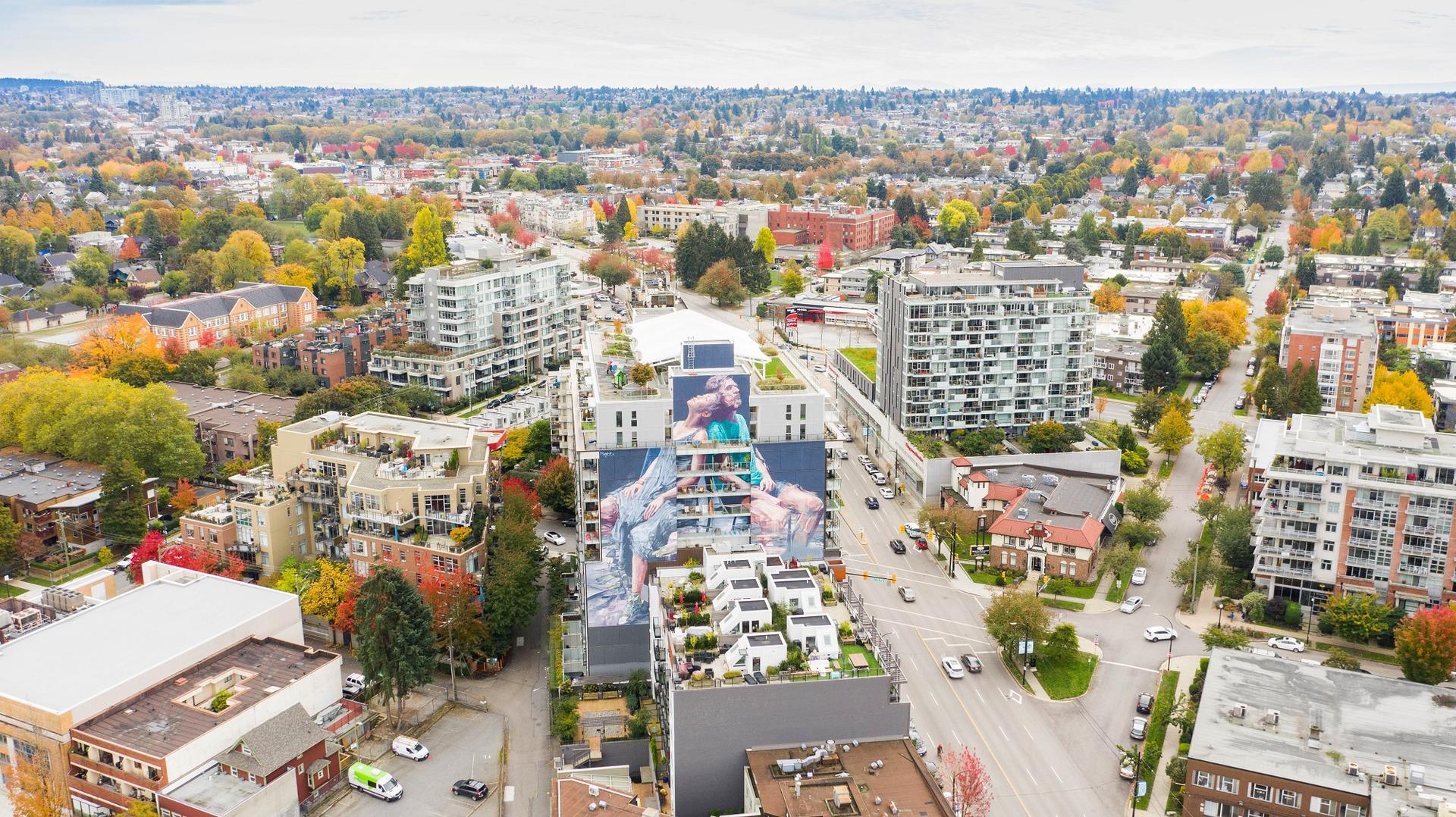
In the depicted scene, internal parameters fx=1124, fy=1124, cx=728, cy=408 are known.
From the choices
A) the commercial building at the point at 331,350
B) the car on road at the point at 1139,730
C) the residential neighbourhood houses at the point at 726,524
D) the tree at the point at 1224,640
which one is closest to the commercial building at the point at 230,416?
the residential neighbourhood houses at the point at 726,524

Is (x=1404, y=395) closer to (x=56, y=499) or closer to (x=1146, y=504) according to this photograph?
(x=1146, y=504)

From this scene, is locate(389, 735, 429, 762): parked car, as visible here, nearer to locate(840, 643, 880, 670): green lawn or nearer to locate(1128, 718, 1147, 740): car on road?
locate(840, 643, 880, 670): green lawn

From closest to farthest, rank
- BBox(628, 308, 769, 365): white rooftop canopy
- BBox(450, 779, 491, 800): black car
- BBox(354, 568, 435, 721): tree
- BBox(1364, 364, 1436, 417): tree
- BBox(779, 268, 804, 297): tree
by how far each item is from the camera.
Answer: BBox(450, 779, 491, 800): black car, BBox(354, 568, 435, 721): tree, BBox(628, 308, 769, 365): white rooftop canopy, BBox(1364, 364, 1436, 417): tree, BBox(779, 268, 804, 297): tree

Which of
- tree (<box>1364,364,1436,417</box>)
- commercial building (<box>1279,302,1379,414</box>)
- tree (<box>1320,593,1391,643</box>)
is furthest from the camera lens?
commercial building (<box>1279,302,1379,414</box>)

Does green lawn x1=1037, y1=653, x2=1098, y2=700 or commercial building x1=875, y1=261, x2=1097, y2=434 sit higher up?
commercial building x1=875, y1=261, x2=1097, y2=434

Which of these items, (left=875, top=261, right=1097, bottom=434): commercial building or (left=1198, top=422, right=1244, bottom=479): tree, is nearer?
(left=1198, top=422, right=1244, bottom=479): tree

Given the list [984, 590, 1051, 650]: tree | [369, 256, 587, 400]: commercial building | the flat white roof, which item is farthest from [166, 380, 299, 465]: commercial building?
[984, 590, 1051, 650]: tree


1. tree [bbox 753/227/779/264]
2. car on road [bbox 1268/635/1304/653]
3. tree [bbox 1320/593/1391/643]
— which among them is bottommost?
car on road [bbox 1268/635/1304/653]
